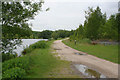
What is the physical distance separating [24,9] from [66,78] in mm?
4027

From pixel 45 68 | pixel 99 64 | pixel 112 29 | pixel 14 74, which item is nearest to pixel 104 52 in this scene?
pixel 99 64

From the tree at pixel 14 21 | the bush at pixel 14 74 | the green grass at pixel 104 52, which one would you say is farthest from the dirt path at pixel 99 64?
the tree at pixel 14 21

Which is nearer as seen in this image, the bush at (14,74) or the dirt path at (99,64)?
the bush at (14,74)

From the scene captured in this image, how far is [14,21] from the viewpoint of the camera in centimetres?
439

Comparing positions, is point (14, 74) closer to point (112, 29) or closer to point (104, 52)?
point (104, 52)

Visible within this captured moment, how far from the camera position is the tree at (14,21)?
13.9 feet

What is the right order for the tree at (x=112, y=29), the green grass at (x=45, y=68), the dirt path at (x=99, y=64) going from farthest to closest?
1. the tree at (x=112, y=29)
2. the dirt path at (x=99, y=64)
3. the green grass at (x=45, y=68)

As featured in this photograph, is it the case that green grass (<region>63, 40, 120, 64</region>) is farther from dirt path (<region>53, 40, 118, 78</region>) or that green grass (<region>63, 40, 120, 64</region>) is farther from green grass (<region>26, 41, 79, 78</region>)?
green grass (<region>26, 41, 79, 78</region>)

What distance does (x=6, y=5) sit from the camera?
4.25 metres

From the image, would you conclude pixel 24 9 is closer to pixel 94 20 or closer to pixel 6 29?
pixel 6 29

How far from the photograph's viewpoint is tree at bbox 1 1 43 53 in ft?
13.9

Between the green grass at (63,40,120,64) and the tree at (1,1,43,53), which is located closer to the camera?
the tree at (1,1,43,53)

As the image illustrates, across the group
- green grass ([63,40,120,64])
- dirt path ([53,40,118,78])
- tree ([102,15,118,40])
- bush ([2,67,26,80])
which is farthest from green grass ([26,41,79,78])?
tree ([102,15,118,40])

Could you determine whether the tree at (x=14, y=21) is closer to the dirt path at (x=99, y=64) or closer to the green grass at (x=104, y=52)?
the dirt path at (x=99, y=64)
